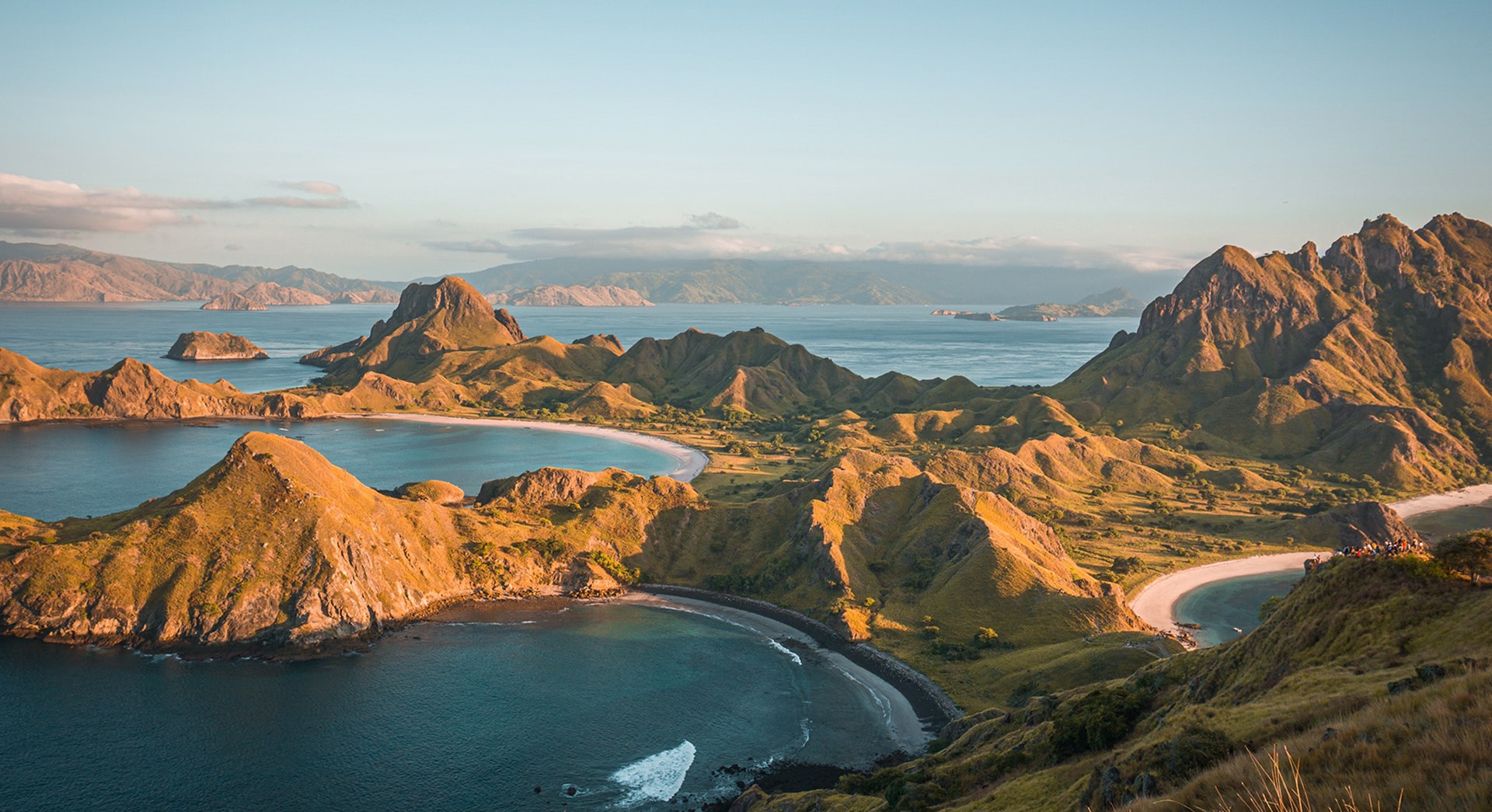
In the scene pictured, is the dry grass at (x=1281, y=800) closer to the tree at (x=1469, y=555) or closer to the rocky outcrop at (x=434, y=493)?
the tree at (x=1469, y=555)

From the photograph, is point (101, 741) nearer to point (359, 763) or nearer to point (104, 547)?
point (359, 763)

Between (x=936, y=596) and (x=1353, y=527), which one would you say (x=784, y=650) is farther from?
(x=1353, y=527)

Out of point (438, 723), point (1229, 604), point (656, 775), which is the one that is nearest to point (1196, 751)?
point (656, 775)

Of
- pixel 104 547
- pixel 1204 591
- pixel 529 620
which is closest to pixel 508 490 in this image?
pixel 529 620

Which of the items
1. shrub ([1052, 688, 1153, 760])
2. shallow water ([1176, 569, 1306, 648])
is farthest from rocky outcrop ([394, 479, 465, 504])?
shallow water ([1176, 569, 1306, 648])

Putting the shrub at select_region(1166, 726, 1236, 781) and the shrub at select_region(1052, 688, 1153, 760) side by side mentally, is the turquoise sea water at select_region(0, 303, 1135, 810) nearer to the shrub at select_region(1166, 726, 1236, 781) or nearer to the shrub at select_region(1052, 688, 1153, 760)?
the shrub at select_region(1052, 688, 1153, 760)
